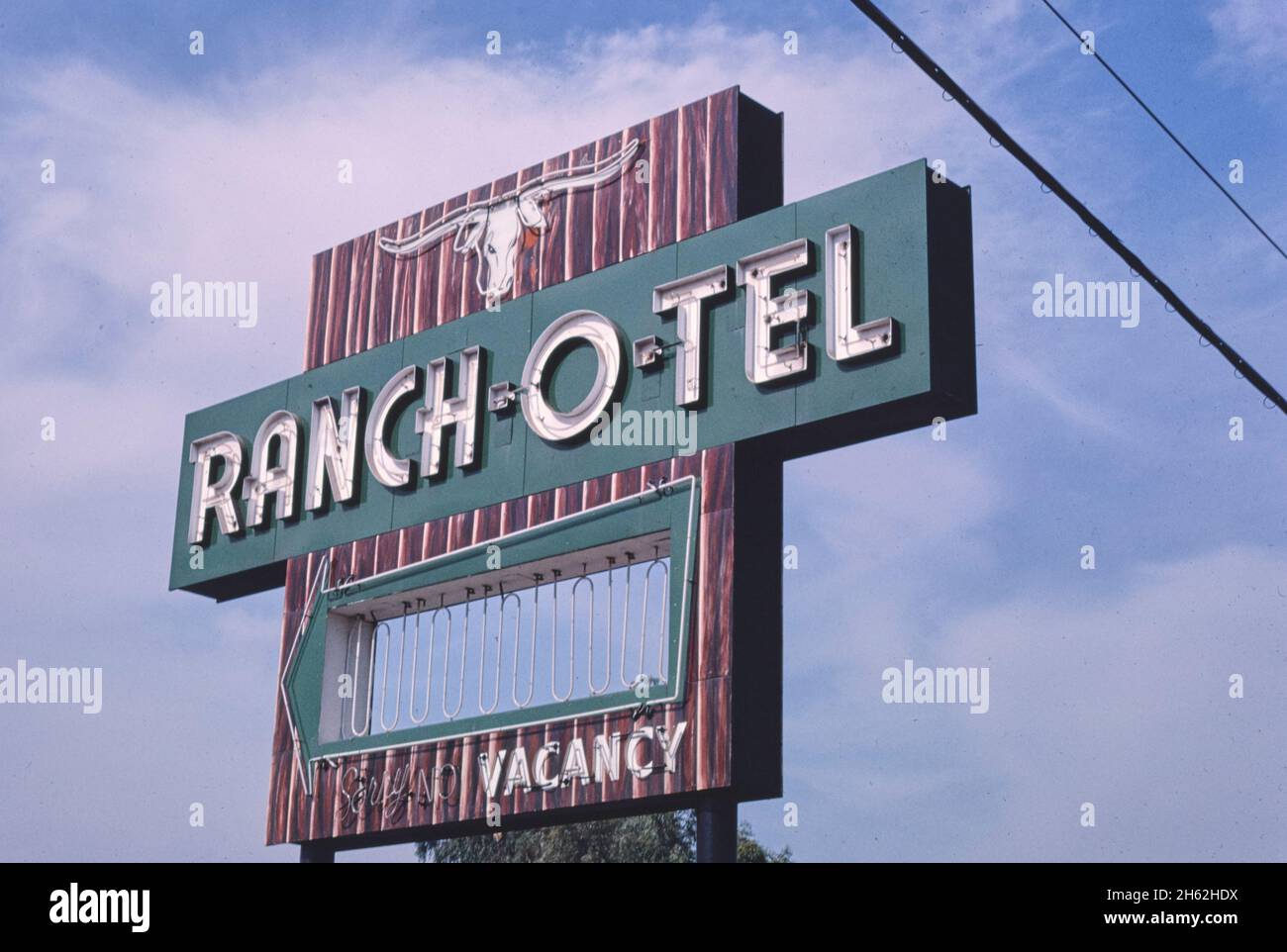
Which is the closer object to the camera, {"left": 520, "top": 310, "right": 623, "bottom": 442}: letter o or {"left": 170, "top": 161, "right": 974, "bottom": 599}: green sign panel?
{"left": 170, "top": 161, "right": 974, "bottom": 599}: green sign panel

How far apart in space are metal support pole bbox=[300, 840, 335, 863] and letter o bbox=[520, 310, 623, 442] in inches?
158

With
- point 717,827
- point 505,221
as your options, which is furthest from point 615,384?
point 717,827

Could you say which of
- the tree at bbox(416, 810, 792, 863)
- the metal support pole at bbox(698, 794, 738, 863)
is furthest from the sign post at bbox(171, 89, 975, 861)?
the tree at bbox(416, 810, 792, 863)

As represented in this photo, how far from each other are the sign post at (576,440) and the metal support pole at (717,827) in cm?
2

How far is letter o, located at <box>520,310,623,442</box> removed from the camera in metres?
14.2

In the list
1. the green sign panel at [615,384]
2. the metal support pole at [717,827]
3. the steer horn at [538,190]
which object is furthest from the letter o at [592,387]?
the metal support pole at [717,827]

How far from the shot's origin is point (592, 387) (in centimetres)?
1437

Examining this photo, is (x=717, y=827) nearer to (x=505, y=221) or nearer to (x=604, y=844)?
(x=505, y=221)

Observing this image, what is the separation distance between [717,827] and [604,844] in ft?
83.3

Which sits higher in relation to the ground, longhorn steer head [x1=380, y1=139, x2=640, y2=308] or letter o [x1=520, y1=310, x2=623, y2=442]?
longhorn steer head [x1=380, y1=139, x2=640, y2=308]

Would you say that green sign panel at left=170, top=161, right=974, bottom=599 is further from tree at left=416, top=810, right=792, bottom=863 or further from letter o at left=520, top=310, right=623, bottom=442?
tree at left=416, top=810, right=792, bottom=863
